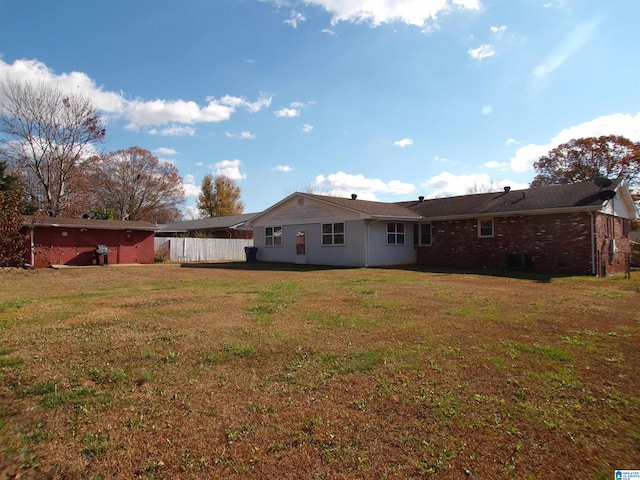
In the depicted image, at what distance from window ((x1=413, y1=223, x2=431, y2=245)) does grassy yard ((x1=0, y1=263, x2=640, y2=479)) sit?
14.5m

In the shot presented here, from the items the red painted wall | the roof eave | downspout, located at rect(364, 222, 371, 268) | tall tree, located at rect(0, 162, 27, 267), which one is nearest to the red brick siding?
the roof eave

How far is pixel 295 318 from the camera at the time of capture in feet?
22.5

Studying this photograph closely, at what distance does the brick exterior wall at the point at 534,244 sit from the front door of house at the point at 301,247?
6714 millimetres

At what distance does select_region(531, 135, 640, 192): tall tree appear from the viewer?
3397 centimetres

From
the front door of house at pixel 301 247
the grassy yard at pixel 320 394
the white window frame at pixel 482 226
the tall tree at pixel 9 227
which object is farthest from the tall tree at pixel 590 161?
the tall tree at pixel 9 227

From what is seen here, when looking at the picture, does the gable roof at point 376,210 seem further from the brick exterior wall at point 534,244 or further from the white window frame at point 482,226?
the white window frame at point 482,226

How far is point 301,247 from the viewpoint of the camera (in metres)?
22.8

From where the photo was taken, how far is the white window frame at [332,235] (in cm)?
2053

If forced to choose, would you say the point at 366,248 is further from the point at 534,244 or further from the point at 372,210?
the point at 534,244

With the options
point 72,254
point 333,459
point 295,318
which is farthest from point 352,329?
point 72,254

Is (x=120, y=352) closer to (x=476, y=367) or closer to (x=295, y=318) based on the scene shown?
(x=295, y=318)

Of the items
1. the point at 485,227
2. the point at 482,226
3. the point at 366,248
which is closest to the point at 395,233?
the point at 366,248

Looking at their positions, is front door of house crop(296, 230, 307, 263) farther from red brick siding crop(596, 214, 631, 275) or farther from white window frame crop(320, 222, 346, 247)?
red brick siding crop(596, 214, 631, 275)

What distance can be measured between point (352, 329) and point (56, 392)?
3819mm
